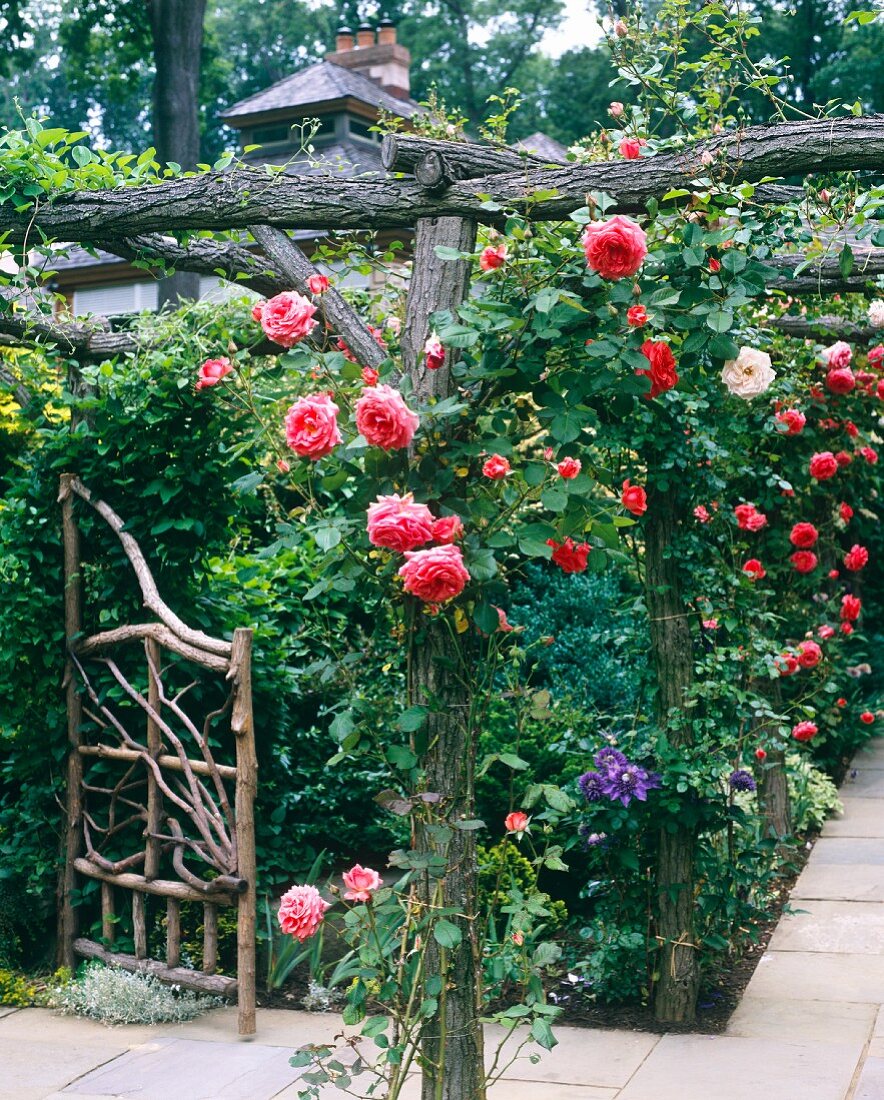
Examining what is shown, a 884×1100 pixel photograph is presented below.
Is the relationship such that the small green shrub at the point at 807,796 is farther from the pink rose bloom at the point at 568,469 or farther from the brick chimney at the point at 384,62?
the brick chimney at the point at 384,62

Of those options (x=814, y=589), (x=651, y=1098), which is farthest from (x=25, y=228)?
(x=814, y=589)

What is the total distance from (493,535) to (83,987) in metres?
2.85

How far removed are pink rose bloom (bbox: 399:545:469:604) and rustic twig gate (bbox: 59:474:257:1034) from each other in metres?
1.85

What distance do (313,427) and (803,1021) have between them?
113 inches

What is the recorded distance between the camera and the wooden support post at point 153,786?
4.93 metres

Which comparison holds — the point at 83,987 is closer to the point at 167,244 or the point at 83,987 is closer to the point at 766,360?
the point at 167,244

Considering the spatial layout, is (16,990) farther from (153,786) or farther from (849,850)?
(849,850)

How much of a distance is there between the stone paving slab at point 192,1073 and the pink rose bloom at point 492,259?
2577mm

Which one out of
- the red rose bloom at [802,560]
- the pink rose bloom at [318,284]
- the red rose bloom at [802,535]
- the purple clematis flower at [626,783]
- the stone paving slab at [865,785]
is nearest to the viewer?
the pink rose bloom at [318,284]

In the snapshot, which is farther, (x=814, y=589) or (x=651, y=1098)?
(x=814, y=589)

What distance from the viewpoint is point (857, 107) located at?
10.9 ft

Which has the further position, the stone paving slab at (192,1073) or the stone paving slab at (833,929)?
the stone paving slab at (833,929)

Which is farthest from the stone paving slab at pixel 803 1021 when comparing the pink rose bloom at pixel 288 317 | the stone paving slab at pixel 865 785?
the stone paving slab at pixel 865 785

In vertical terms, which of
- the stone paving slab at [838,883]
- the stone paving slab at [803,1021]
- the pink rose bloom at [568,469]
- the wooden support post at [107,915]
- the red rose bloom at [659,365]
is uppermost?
the red rose bloom at [659,365]
